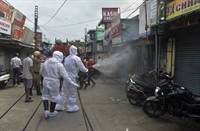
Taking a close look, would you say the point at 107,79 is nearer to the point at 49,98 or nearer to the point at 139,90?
the point at 139,90

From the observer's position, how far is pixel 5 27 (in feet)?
41.7

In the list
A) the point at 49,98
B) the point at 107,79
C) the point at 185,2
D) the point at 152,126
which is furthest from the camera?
the point at 107,79

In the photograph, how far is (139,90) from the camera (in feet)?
22.2

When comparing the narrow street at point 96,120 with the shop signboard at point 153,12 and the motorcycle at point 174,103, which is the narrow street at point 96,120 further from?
the shop signboard at point 153,12

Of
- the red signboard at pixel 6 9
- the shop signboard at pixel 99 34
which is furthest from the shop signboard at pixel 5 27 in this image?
the shop signboard at pixel 99 34

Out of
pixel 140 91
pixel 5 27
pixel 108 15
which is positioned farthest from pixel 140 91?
pixel 108 15

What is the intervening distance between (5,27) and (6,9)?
1.40 meters

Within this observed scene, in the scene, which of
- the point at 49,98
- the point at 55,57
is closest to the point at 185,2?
the point at 55,57

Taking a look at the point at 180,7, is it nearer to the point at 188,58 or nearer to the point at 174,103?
the point at 188,58

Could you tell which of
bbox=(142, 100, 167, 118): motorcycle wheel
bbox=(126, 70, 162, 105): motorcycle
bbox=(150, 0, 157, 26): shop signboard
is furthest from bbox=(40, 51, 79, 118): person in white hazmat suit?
bbox=(150, 0, 157, 26): shop signboard

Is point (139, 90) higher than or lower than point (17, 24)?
lower

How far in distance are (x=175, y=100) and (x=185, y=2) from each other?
116 inches

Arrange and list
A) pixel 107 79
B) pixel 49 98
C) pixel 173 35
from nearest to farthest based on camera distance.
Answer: pixel 49 98, pixel 173 35, pixel 107 79

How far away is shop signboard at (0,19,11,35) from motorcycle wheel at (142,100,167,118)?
32.6 ft
